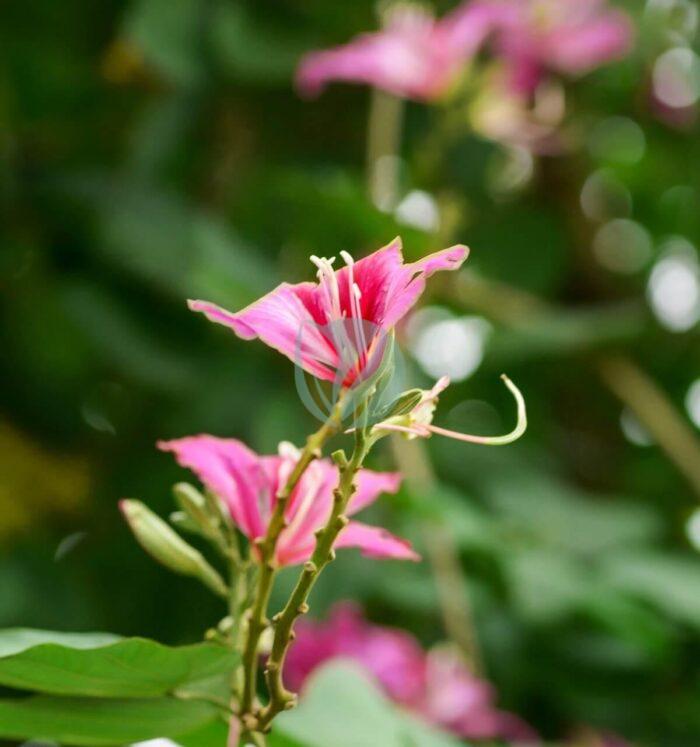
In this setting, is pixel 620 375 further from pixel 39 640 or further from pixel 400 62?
pixel 39 640

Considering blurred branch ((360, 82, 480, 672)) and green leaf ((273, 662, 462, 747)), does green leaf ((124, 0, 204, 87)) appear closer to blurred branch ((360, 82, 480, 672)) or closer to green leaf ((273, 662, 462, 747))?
blurred branch ((360, 82, 480, 672))

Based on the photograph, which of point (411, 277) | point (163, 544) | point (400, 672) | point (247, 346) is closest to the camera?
point (411, 277)

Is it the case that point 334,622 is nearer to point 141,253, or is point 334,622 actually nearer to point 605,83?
point 141,253

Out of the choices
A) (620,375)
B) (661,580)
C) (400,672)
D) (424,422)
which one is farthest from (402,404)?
(620,375)

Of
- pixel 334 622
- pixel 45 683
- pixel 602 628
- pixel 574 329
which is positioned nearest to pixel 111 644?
pixel 45 683

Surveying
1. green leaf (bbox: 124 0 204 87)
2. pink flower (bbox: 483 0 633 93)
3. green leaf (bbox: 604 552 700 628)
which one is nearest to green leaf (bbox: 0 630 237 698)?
green leaf (bbox: 604 552 700 628)

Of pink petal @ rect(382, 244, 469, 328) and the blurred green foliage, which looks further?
the blurred green foliage
